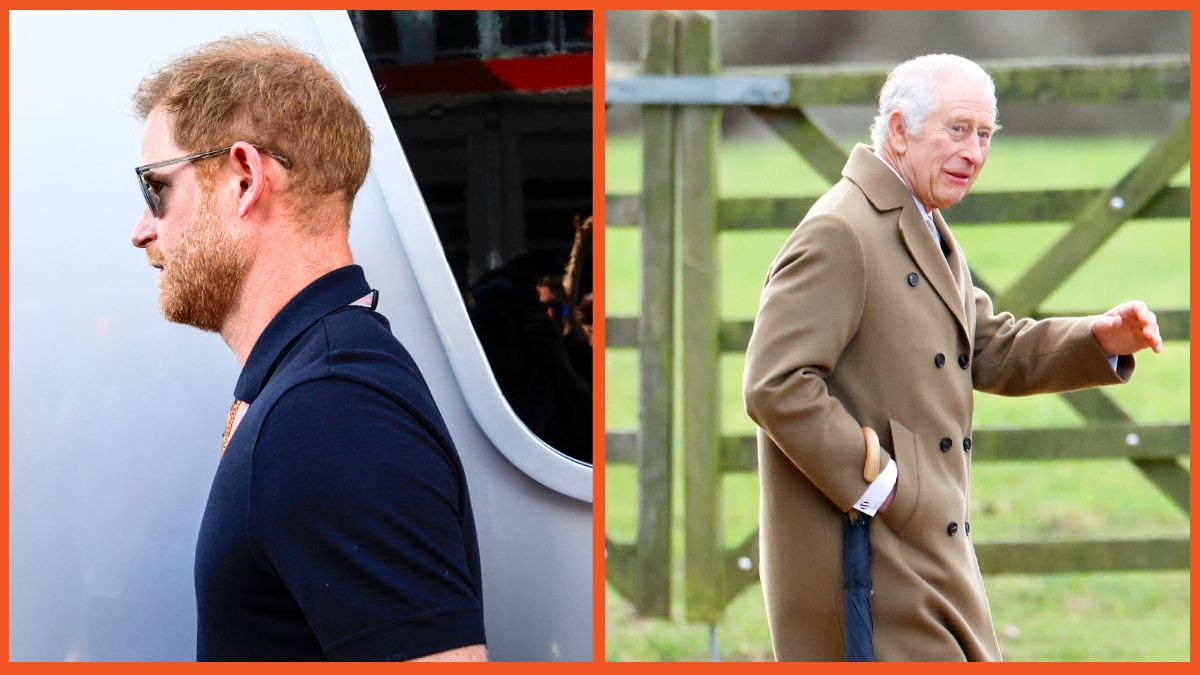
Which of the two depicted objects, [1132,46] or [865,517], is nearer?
[865,517]

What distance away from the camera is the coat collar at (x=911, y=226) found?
2.81 metres

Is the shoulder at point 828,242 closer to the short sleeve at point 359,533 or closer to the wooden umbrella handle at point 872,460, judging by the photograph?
the wooden umbrella handle at point 872,460

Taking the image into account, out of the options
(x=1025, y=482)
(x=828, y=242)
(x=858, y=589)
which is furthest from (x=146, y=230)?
(x=1025, y=482)

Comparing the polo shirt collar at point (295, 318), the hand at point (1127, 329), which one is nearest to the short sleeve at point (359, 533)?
the polo shirt collar at point (295, 318)

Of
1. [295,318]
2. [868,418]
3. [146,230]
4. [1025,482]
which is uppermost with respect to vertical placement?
[146,230]

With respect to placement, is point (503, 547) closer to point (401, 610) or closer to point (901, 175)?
point (401, 610)

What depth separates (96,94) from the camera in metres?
2.37

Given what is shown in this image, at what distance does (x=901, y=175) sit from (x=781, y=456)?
68 centimetres

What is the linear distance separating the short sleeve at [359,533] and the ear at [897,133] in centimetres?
143

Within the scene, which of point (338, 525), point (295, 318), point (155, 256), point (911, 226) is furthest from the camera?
point (911, 226)

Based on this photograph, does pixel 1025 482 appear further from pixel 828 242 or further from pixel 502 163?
pixel 502 163

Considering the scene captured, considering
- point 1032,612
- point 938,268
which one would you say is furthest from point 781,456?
point 1032,612

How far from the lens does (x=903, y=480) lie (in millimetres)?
2674

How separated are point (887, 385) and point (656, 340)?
Answer: 1.91 m
